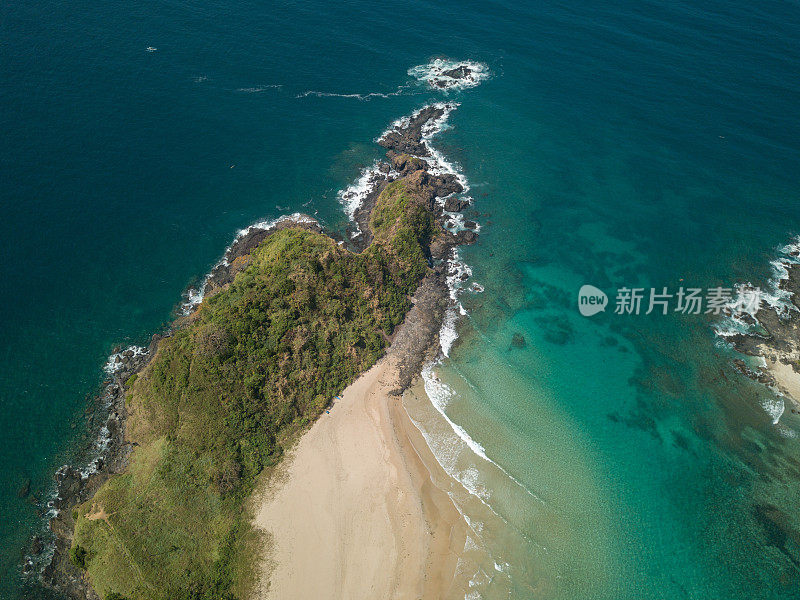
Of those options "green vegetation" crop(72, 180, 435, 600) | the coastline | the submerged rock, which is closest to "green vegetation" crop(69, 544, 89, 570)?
"green vegetation" crop(72, 180, 435, 600)

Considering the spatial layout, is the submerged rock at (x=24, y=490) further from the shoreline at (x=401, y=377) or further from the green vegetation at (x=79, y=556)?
the green vegetation at (x=79, y=556)

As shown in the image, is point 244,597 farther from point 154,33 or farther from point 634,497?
point 154,33

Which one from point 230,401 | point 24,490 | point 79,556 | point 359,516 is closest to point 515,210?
point 230,401

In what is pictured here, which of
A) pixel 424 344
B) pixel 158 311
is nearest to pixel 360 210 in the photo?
pixel 424 344

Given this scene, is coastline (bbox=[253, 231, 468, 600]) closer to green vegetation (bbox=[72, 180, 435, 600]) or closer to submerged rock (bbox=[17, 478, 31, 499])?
green vegetation (bbox=[72, 180, 435, 600])

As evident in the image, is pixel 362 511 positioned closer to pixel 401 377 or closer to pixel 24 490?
pixel 401 377

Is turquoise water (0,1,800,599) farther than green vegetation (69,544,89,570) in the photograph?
Yes
